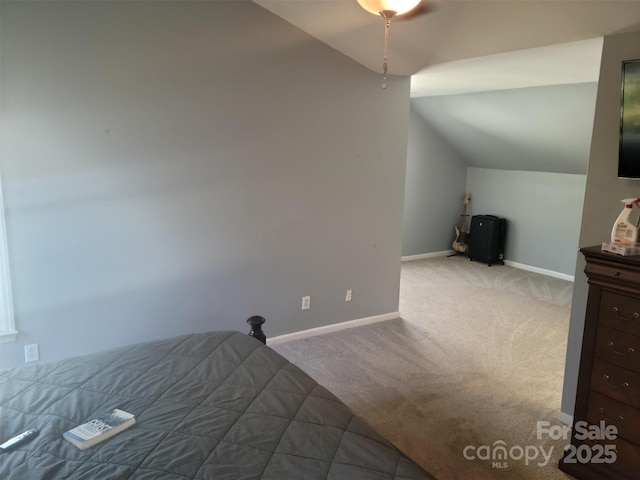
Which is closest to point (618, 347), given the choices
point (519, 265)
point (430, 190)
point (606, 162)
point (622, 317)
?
point (622, 317)

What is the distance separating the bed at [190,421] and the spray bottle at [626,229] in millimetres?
1524

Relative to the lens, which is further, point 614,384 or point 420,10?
point 420,10

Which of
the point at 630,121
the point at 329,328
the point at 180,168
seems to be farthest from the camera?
the point at 329,328

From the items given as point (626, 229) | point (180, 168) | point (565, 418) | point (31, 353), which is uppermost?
point (180, 168)

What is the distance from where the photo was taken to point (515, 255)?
6277 millimetres

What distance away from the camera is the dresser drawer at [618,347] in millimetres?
1996

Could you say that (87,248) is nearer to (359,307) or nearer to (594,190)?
(359,307)

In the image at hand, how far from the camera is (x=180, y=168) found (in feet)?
10.00

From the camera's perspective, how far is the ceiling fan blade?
2.53 meters

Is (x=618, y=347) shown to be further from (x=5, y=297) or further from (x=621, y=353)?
(x=5, y=297)

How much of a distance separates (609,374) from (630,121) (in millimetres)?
1236

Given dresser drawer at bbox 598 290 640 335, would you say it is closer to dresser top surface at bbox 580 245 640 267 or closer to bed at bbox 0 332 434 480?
dresser top surface at bbox 580 245 640 267

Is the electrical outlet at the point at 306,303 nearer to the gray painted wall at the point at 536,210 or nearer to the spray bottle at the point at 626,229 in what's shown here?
the spray bottle at the point at 626,229

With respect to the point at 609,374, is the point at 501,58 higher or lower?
higher
